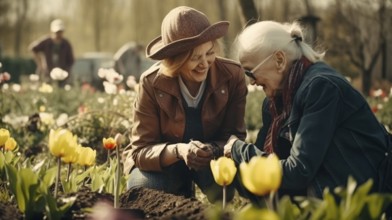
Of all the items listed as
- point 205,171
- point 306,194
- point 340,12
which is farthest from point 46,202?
point 340,12

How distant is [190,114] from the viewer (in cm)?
407

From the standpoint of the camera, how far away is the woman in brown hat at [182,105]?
150 inches

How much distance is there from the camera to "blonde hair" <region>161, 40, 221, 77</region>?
3771 mm

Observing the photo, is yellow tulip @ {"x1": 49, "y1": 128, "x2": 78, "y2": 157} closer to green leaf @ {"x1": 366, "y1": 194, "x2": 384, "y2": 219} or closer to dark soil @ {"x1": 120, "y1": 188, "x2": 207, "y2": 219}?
dark soil @ {"x1": 120, "y1": 188, "x2": 207, "y2": 219}

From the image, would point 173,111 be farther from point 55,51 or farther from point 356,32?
point 356,32

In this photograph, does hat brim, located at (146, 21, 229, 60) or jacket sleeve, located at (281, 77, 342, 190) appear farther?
hat brim, located at (146, 21, 229, 60)

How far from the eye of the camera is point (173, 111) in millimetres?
4023

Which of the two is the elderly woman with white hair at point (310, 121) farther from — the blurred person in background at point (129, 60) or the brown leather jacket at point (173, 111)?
the blurred person in background at point (129, 60)

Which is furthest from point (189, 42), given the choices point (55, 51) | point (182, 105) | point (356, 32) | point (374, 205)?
point (356, 32)

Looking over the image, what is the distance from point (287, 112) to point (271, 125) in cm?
27

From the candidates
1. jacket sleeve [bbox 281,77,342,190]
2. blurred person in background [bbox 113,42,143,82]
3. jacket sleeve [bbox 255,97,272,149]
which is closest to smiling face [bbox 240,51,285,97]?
jacket sleeve [bbox 281,77,342,190]

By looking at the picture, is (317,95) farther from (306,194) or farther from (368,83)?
(368,83)

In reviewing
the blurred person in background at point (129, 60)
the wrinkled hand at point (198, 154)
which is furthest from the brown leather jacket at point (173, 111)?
the blurred person in background at point (129, 60)

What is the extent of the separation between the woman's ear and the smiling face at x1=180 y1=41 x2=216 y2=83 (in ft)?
2.05
